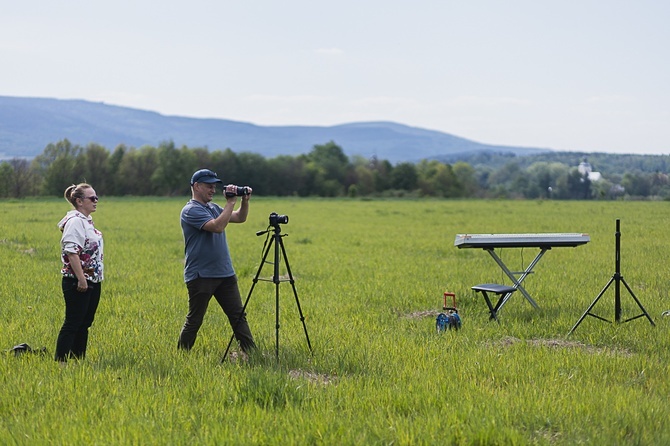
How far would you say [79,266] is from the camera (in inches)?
293

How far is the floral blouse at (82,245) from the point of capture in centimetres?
746

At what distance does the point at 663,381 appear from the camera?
7.06 metres

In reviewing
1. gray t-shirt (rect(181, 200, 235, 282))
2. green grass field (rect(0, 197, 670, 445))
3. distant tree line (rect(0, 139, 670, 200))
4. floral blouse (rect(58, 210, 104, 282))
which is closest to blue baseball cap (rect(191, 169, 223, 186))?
gray t-shirt (rect(181, 200, 235, 282))

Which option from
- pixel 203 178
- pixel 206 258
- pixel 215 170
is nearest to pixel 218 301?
pixel 206 258

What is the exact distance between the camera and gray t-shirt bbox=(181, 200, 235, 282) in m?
7.89

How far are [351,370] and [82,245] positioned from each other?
3.08 m

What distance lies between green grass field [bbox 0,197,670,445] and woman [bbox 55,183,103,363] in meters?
0.42

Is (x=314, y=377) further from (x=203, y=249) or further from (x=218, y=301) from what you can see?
(x=203, y=249)

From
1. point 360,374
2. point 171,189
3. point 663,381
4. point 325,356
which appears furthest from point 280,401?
point 171,189

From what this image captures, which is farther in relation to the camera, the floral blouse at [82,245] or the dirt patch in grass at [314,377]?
the floral blouse at [82,245]

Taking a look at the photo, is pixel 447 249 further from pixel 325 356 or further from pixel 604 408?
pixel 604 408

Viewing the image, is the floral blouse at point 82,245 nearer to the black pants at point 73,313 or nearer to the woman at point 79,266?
the woman at point 79,266

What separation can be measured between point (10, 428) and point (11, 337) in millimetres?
3631

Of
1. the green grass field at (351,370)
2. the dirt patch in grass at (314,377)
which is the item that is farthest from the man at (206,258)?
the dirt patch in grass at (314,377)
